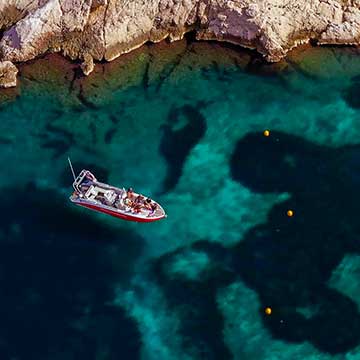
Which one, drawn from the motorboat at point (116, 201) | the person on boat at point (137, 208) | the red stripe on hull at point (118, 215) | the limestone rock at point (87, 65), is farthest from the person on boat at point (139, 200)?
the limestone rock at point (87, 65)

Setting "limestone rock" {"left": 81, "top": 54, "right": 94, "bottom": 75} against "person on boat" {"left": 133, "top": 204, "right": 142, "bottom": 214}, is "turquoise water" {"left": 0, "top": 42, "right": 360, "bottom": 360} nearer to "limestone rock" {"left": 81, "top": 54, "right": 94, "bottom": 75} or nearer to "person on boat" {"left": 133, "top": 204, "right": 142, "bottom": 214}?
"limestone rock" {"left": 81, "top": 54, "right": 94, "bottom": 75}

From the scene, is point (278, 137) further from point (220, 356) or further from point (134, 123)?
point (220, 356)

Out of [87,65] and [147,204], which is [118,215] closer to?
[147,204]

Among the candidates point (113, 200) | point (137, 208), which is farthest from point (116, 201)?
point (137, 208)

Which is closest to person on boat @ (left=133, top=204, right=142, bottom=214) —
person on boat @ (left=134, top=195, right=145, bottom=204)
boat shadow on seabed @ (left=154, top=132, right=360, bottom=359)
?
person on boat @ (left=134, top=195, right=145, bottom=204)

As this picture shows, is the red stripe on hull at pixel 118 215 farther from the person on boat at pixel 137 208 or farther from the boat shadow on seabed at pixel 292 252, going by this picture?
the boat shadow on seabed at pixel 292 252

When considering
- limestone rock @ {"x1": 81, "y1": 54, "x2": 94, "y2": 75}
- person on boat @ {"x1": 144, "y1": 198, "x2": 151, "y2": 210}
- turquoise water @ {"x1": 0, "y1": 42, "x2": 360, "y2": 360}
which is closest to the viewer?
turquoise water @ {"x1": 0, "y1": 42, "x2": 360, "y2": 360}

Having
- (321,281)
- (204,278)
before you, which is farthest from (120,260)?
(321,281)
